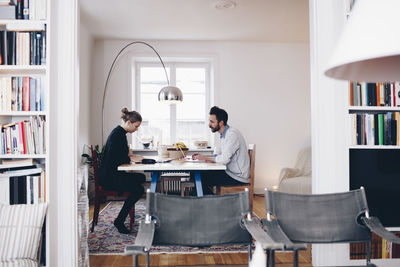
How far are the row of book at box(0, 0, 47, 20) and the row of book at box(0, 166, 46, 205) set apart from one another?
1051 millimetres

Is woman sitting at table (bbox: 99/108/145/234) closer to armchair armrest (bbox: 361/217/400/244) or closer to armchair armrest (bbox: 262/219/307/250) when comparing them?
armchair armrest (bbox: 262/219/307/250)

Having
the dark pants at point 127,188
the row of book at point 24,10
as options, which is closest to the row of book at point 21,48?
the row of book at point 24,10

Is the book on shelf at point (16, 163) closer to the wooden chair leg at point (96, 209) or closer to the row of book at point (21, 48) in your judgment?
the row of book at point (21, 48)

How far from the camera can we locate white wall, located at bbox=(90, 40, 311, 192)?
6.18 m

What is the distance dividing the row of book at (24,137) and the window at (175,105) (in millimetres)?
3936

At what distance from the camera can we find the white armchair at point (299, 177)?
4375 mm

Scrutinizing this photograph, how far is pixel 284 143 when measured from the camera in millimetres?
6270

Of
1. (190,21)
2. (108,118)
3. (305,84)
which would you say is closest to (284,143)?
(305,84)

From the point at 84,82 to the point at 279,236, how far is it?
482cm

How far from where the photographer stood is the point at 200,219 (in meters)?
1.62

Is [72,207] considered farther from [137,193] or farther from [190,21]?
[190,21]

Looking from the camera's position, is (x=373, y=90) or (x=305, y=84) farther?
(x=305, y=84)

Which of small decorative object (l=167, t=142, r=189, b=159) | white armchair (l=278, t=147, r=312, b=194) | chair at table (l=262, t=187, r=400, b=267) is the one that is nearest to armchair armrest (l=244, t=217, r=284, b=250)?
chair at table (l=262, t=187, r=400, b=267)

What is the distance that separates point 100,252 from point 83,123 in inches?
110
